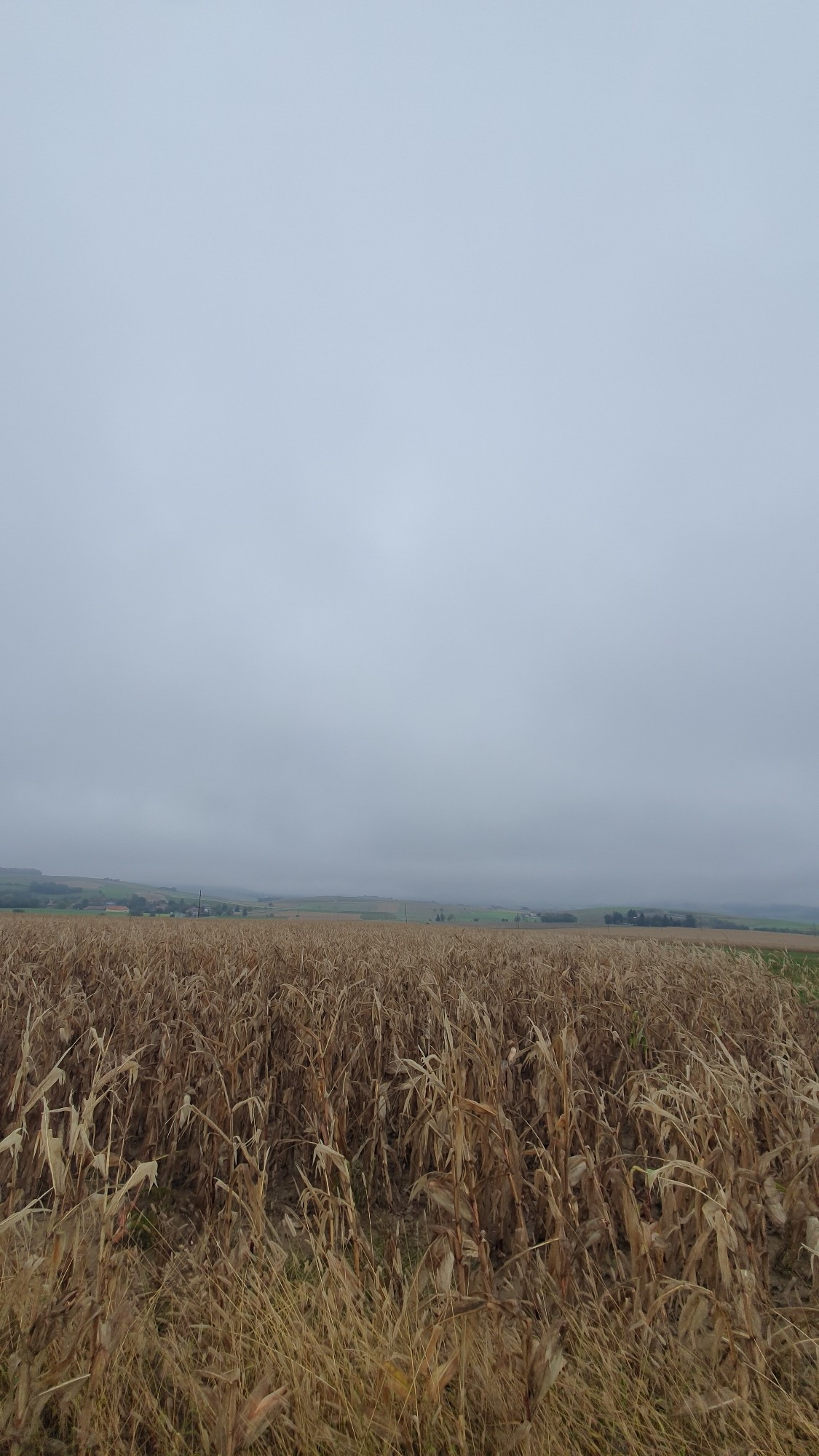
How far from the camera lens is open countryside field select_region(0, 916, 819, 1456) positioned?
209 cm

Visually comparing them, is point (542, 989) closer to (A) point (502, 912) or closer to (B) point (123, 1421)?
(B) point (123, 1421)

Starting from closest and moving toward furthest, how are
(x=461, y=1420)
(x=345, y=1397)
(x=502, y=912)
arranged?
1. (x=461, y=1420)
2. (x=345, y=1397)
3. (x=502, y=912)

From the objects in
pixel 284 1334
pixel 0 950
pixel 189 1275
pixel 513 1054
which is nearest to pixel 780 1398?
pixel 513 1054

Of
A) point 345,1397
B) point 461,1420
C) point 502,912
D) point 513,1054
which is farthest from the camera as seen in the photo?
point 502,912

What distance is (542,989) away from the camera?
7.06 metres

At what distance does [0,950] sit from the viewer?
31.3ft

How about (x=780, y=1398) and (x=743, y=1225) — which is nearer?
(x=780, y=1398)

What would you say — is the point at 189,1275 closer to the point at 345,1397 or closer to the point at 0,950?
the point at 345,1397

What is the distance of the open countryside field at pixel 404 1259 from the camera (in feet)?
6.86

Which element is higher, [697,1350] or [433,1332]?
[433,1332]

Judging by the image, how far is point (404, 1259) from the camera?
12.0 feet

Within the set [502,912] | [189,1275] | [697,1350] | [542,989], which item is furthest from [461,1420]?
[502,912]

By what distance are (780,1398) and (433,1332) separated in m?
1.36

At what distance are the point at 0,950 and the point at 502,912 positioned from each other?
121 metres
